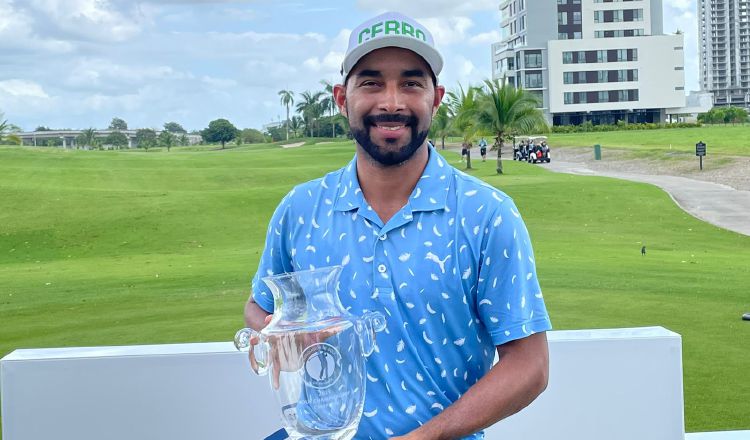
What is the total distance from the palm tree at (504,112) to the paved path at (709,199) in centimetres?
222

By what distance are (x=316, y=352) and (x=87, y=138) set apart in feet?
159

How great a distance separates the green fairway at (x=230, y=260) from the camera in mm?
7309

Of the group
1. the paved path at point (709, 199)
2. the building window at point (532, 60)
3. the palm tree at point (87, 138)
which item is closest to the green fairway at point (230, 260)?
the paved path at point (709, 199)

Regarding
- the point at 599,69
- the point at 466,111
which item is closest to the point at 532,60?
the point at 599,69

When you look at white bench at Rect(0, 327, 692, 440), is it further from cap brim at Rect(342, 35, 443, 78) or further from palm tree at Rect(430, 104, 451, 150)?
palm tree at Rect(430, 104, 451, 150)

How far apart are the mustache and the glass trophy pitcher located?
29cm

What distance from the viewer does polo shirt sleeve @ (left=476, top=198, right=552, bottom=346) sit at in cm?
177

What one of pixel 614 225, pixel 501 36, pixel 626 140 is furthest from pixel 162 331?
pixel 501 36

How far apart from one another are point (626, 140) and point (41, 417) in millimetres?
43372

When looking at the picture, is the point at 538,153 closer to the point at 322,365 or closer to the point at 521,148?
the point at 521,148

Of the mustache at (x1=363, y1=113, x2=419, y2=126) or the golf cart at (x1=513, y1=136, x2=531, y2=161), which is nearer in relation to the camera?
the mustache at (x1=363, y1=113, x2=419, y2=126)

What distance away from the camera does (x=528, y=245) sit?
1.81 metres

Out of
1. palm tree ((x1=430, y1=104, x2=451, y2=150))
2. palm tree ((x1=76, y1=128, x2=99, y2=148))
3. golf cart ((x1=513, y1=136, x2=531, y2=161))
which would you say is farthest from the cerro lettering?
palm tree ((x1=76, y1=128, x2=99, y2=148))

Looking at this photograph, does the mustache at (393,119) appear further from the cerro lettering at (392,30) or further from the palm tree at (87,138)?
the palm tree at (87,138)
